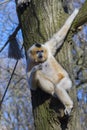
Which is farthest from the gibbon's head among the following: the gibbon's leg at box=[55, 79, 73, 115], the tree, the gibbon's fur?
the gibbon's leg at box=[55, 79, 73, 115]

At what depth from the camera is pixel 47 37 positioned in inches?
187

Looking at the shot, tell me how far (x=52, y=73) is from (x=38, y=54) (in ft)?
1.78

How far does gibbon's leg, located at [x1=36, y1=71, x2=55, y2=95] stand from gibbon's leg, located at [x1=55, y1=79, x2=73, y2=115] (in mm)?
63

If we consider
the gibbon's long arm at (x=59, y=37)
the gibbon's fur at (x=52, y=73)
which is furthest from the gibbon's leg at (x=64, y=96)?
the gibbon's long arm at (x=59, y=37)

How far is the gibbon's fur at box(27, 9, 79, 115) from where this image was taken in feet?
15.1

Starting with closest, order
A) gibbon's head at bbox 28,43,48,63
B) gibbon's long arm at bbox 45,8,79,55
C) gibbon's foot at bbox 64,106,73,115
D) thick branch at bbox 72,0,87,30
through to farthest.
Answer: gibbon's foot at bbox 64,106,73,115 < thick branch at bbox 72,0,87,30 < gibbon's long arm at bbox 45,8,79,55 < gibbon's head at bbox 28,43,48,63

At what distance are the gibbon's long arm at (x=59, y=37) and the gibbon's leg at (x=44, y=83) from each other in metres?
0.30

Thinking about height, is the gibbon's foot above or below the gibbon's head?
below

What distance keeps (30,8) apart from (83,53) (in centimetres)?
1273

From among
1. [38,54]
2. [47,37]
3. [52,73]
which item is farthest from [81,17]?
[38,54]

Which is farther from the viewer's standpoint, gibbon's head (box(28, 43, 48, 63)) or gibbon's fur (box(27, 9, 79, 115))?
gibbon's head (box(28, 43, 48, 63))

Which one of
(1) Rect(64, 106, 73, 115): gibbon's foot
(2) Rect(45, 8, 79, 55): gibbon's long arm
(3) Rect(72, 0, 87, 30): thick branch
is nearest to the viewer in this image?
(1) Rect(64, 106, 73, 115): gibbon's foot

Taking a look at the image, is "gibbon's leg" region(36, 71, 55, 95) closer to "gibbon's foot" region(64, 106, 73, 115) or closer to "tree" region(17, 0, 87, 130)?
"tree" region(17, 0, 87, 130)

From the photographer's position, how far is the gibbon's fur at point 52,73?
462cm
